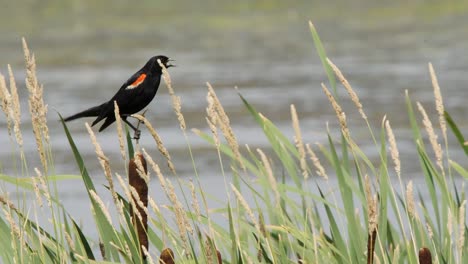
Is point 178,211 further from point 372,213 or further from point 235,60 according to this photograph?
point 235,60

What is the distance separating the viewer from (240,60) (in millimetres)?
20125

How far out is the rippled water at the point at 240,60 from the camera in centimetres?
1241

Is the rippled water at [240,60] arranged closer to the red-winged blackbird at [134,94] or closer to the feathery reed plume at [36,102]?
the red-winged blackbird at [134,94]

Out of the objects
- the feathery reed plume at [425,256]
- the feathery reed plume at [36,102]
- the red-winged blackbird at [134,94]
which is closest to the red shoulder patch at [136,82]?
the red-winged blackbird at [134,94]

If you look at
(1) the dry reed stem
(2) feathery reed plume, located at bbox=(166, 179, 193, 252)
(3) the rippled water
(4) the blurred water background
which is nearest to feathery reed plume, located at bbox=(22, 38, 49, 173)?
(2) feathery reed plume, located at bbox=(166, 179, 193, 252)

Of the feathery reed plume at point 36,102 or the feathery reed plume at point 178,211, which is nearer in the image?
the feathery reed plume at point 178,211

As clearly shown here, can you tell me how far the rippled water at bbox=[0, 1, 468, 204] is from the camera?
1241 centimetres

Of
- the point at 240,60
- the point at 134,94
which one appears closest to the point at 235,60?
the point at 240,60

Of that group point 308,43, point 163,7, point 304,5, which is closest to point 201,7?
point 163,7

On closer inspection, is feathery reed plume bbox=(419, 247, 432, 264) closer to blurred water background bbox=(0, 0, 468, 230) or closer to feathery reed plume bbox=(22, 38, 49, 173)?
feathery reed plume bbox=(22, 38, 49, 173)

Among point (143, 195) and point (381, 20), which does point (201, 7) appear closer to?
point (381, 20)

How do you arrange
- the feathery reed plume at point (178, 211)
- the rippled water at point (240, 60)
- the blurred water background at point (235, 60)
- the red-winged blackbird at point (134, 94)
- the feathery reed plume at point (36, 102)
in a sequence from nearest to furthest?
the feathery reed plume at point (178, 211) < the feathery reed plume at point (36, 102) < the red-winged blackbird at point (134, 94) < the blurred water background at point (235, 60) < the rippled water at point (240, 60)

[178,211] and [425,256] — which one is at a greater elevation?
[178,211]

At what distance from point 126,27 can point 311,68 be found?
9244 mm
